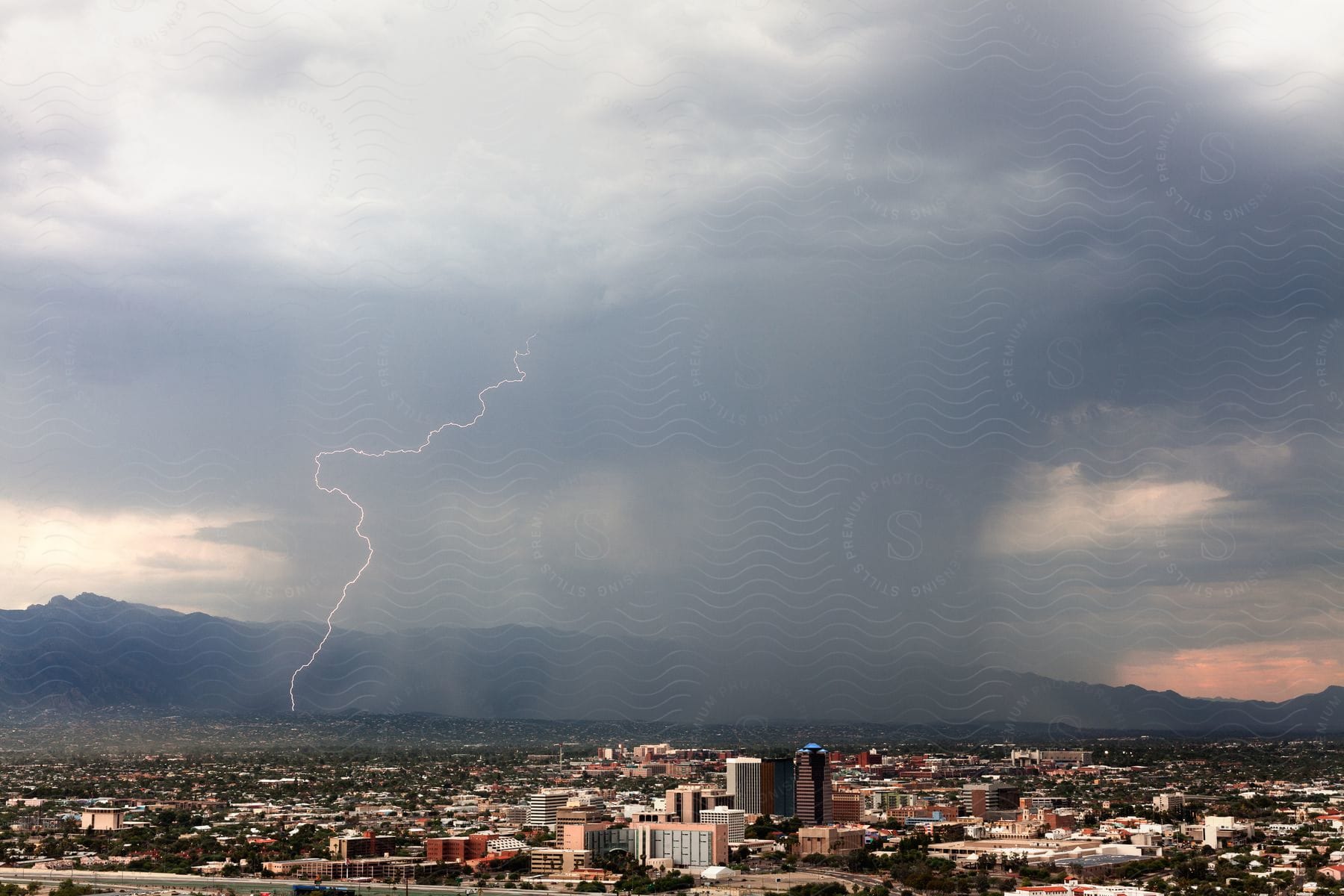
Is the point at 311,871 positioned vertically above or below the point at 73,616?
below

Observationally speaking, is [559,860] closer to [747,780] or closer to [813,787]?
[813,787]

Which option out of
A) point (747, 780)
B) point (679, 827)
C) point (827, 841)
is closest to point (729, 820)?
point (827, 841)

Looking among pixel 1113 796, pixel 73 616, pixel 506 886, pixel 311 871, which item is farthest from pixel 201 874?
pixel 73 616

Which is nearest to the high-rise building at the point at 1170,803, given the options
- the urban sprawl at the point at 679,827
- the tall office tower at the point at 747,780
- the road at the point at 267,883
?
the urban sprawl at the point at 679,827

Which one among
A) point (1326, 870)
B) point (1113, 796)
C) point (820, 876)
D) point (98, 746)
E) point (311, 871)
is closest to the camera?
point (1326, 870)

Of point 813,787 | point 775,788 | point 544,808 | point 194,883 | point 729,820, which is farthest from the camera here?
point 775,788

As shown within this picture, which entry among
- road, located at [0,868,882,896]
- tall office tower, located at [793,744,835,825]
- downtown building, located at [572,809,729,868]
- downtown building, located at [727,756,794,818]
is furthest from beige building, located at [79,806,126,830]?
tall office tower, located at [793,744,835,825]

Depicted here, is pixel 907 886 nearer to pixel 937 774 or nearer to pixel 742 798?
pixel 742 798
